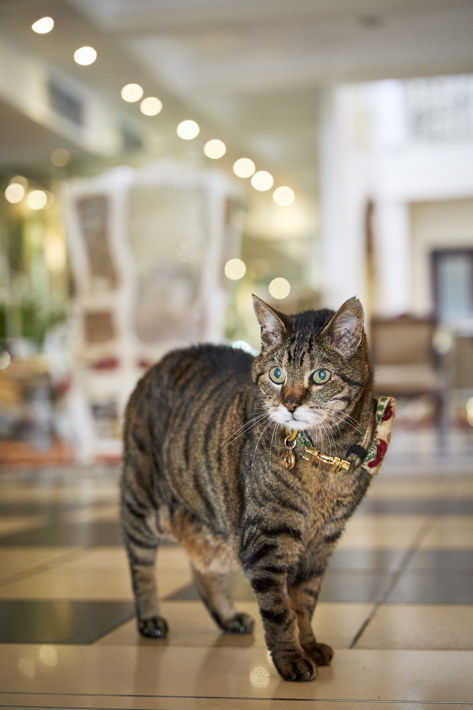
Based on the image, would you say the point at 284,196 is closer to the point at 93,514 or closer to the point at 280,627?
the point at 93,514

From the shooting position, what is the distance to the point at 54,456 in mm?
5762

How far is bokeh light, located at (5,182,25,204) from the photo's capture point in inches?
328

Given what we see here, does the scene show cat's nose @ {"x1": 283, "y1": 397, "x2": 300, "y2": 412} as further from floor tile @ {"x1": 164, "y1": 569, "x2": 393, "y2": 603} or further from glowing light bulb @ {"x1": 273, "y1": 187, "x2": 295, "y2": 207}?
glowing light bulb @ {"x1": 273, "y1": 187, "x2": 295, "y2": 207}

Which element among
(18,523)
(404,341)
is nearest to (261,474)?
(18,523)

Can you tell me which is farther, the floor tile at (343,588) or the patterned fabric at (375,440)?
the floor tile at (343,588)

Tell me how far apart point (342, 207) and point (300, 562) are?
6739mm

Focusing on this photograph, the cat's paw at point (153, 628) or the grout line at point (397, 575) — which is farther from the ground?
the cat's paw at point (153, 628)

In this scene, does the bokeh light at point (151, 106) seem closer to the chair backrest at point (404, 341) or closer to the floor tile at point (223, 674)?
the chair backrest at point (404, 341)

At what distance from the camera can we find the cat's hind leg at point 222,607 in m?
1.53

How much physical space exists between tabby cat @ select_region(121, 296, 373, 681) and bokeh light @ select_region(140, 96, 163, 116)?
641 cm

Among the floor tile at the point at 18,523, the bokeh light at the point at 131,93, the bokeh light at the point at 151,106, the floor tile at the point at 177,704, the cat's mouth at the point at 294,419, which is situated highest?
the bokeh light at the point at 131,93

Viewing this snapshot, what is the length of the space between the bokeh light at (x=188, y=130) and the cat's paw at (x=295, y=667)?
6904 millimetres

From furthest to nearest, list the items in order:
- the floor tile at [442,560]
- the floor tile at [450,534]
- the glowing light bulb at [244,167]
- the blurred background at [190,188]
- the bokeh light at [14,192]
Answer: the glowing light bulb at [244,167] < the bokeh light at [14,192] < the blurred background at [190,188] < the floor tile at [450,534] < the floor tile at [442,560]

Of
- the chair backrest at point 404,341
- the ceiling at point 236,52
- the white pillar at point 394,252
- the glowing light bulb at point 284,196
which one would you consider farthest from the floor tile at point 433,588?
the white pillar at point 394,252
